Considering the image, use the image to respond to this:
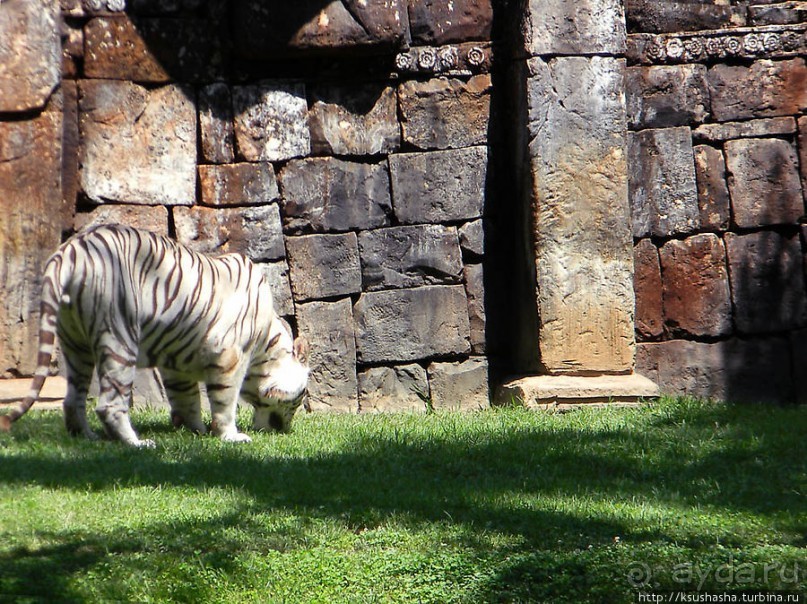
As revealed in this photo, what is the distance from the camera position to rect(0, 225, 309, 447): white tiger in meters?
6.14

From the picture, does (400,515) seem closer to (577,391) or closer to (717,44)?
(577,391)

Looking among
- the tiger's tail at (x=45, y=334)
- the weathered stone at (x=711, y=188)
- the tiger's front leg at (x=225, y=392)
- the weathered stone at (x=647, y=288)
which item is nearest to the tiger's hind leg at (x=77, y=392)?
the tiger's tail at (x=45, y=334)

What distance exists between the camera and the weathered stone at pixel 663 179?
8938mm

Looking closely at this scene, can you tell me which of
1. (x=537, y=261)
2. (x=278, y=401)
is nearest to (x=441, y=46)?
(x=537, y=261)

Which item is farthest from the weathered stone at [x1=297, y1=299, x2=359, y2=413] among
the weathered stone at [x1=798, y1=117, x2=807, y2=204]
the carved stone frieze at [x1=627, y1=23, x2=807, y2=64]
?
the weathered stone at [x1=798, y1=117, x2=807, y2=204]

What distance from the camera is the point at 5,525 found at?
455 centimetres

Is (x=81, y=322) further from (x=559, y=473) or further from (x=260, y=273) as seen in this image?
(x=559, y=473)

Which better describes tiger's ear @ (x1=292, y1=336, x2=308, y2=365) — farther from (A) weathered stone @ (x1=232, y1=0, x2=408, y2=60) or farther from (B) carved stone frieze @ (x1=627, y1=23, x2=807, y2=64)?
(B) carved stone frieze @ (x1=627, y1=23, x2=807, y2=64)

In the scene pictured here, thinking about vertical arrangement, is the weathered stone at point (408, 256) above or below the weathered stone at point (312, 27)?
below

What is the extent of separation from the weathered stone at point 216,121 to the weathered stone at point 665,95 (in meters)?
3.31

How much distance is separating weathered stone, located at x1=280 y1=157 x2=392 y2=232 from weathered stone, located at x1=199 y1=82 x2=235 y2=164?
20.3 inches

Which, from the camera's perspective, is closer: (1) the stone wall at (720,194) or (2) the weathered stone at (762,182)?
(1) the stone wall at (720,194)

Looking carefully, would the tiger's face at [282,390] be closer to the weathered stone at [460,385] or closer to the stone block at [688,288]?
the weathered stone at [460,385]

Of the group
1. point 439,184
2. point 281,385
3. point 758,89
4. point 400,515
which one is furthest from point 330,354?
point 758,89
